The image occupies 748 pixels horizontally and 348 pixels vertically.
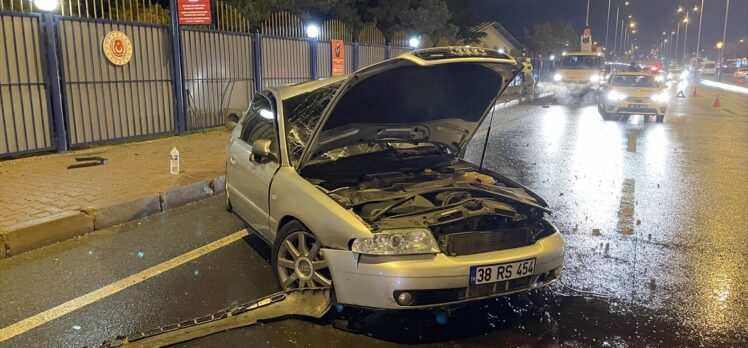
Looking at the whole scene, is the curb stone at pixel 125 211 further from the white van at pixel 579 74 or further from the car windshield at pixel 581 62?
the car windshield at pixel 581 62

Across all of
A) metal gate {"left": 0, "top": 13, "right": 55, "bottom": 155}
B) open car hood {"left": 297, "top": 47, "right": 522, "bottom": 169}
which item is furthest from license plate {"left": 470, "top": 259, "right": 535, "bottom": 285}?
metal gate {"left": 0, "top": 13, "right": 55, "bottom": 155}

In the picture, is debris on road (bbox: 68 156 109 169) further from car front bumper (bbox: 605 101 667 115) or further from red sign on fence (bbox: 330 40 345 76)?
car front bumper (bbox: 605 101 667 115)

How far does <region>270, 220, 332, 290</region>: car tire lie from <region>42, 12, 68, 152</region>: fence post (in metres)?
7.24

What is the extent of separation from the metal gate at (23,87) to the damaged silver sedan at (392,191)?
5.50m

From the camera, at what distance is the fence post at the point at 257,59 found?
1416cm

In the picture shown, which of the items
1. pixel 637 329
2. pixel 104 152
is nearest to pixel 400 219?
pixel 637 329

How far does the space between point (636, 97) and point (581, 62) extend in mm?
11794

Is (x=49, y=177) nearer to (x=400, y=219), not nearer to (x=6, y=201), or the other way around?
(x=6, y=201)

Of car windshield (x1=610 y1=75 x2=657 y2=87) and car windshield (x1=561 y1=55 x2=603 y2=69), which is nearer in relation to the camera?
car windshield (x1=610 y1=75 x2=657 y2=87)

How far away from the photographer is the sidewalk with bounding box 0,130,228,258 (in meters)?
5.79

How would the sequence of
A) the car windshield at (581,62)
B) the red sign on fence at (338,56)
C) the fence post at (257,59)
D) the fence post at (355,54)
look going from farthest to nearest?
the car windshield at (581,62), the fence post at (355,54), the red sign on fence at (338,56), the fence post at (257,59)

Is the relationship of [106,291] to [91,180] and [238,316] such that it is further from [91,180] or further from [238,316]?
[91,180]

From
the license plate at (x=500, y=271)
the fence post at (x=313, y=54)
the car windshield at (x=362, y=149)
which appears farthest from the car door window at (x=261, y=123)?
the fence post at (x=313, y=54)

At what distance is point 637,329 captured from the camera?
145 inches
